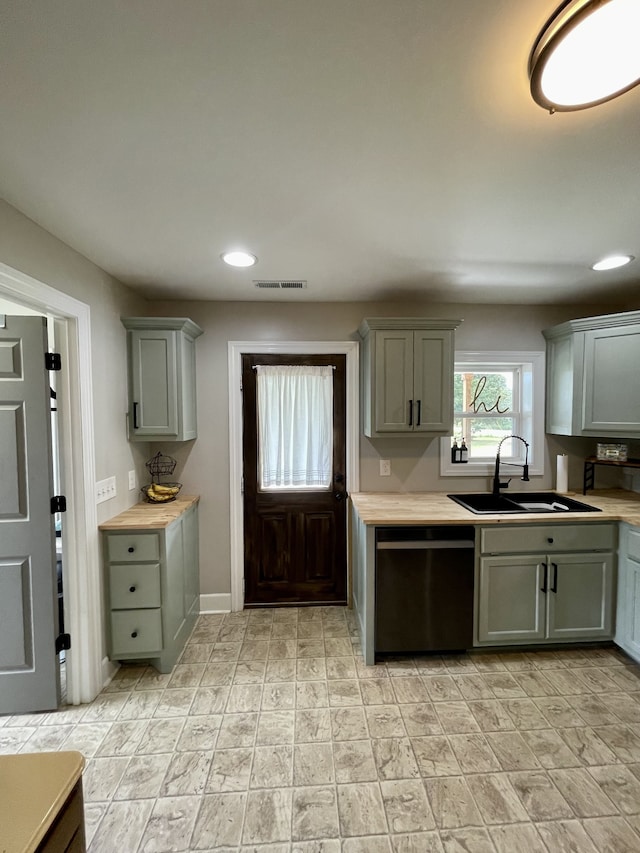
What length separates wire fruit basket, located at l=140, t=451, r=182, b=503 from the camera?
2641 millimetres

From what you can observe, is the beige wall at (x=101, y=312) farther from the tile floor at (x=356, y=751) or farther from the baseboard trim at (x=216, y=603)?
the tile floor at (x=356, y=751)

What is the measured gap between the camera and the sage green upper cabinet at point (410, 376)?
2.62 m

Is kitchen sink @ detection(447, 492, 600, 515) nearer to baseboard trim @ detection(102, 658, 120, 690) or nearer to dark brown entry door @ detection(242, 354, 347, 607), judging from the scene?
dark brown entry door @ detection(242, 354, 347, 607)

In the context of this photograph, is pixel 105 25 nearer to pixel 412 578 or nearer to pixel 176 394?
pixel 176 394

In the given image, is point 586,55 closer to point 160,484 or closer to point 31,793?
point 31,793

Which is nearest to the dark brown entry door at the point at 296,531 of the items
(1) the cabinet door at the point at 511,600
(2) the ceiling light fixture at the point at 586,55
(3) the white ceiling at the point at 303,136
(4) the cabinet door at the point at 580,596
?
(1) the cabinet door at the point at 511,600

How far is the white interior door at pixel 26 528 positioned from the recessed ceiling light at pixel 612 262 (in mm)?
3239

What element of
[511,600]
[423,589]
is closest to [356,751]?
[423,589]

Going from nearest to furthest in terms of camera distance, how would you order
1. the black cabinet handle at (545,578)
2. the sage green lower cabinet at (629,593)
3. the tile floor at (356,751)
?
the tile floor at (356,751)
the sage green lower cabinet at (629,593)
the black cabinet handle at (545,578)

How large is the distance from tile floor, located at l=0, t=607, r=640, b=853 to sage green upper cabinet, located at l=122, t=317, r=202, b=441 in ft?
5.14

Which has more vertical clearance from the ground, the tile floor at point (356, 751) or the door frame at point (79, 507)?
the door frame at point (79, 507)

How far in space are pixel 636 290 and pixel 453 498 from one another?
214cm

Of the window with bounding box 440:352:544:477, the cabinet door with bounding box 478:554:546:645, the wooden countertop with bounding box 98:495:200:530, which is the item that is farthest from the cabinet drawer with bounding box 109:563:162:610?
the window with bounding box 440:352:544:477

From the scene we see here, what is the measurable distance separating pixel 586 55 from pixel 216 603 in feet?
11.5
